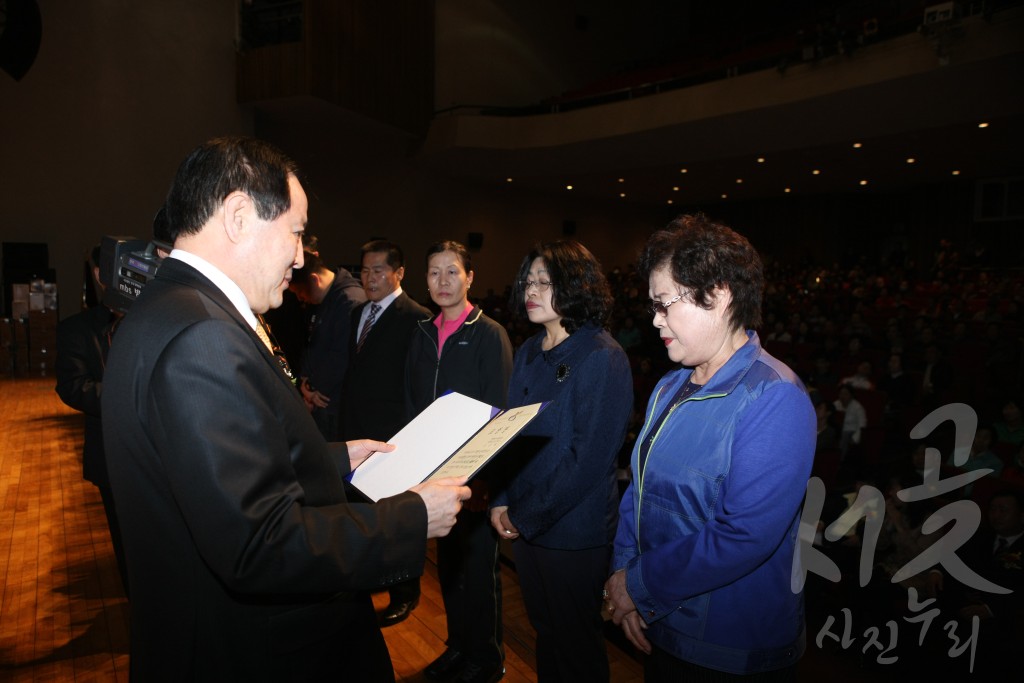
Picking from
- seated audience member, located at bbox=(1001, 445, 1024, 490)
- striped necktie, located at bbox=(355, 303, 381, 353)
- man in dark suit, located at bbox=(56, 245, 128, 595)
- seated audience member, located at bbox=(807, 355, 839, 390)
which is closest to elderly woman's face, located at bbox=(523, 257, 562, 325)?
striped necktie, located at bbox=(355, 303, 381, 353)

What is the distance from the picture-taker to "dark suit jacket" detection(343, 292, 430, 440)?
109 inches

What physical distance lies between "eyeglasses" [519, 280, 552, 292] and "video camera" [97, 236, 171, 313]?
98cm

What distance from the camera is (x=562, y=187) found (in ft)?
51.0

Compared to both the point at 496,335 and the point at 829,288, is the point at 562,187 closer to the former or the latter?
the point at 829,288

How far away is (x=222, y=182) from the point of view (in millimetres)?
978

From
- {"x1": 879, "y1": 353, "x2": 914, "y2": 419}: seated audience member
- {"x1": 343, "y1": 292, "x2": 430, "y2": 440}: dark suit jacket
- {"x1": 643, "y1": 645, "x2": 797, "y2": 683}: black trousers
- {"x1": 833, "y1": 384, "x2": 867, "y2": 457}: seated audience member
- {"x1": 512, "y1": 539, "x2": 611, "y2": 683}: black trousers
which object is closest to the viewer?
{"x1": 643, "y1": 645, "x2": 797, "y2": 683}: black trousers

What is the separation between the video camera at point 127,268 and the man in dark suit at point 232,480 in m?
0.57

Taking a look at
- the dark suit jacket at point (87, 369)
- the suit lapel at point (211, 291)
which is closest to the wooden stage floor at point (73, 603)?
the dark suit jacket at point (87, 369)

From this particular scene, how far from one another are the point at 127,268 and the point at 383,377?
1393 millimetres

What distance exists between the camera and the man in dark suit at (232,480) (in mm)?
834

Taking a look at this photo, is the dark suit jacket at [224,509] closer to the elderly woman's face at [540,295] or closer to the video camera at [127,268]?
the video camera at [127,268]

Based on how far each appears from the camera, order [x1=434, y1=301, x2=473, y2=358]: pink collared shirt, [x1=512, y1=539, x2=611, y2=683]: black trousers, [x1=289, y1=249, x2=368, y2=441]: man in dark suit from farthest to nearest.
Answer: [x1=289, y1=249, x2=368, y2=441]: man in dark suit
[x1=434, y1=301, x2=473, y2=358]: pink collared shirt
[x1=512, y1=539, x2=611, y2=683]: black trousers

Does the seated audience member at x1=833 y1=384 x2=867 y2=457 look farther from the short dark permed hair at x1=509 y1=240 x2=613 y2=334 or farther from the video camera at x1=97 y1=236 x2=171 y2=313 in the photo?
the video camera at x1=97 y1=236 x2=171 y2=313

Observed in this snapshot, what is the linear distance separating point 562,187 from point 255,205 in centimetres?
1508
